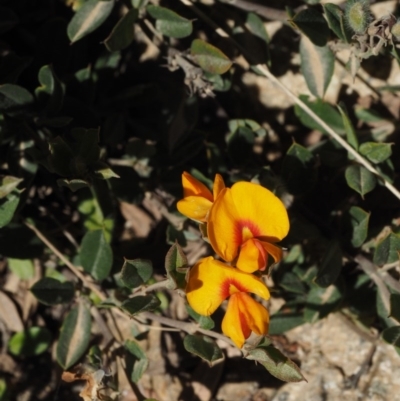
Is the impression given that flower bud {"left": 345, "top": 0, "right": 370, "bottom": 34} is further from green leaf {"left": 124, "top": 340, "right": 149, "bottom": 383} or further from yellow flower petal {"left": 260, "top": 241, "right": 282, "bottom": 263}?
green leaf {"left": 124, "top": 340, "right": 149, "bottom": 383}

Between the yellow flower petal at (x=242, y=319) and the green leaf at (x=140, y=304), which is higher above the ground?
the yellow flower petal at (x=242, y=319)

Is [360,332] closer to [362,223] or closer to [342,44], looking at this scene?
[362,223]

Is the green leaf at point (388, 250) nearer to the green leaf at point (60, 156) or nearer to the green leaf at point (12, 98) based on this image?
the green leaf at point (60, 156)

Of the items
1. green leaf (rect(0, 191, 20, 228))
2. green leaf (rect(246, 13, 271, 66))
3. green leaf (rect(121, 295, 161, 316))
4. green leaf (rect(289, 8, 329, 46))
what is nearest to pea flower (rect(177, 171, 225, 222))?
green leaf (rect(121, 295, 161, 316))

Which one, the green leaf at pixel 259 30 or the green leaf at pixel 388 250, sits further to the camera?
the green leaf at pixel 259 30

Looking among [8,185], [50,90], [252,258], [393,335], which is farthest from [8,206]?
[393,335]

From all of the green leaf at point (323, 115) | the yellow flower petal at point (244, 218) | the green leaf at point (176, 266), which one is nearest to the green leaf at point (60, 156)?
the green leaf at point (176, 266)

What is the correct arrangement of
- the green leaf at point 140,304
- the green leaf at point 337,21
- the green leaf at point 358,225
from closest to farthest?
the green leaf at point 140,304, the green leaf at point 337,21, the green leaf at point 358,225
